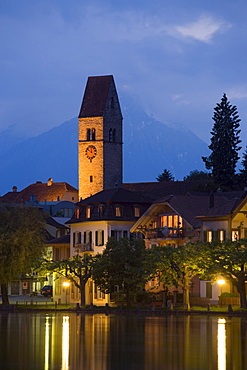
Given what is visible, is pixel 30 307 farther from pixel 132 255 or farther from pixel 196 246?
pixel 196 246

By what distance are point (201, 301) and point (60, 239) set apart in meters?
34.5

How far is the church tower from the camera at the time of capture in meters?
164

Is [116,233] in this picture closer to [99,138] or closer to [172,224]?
[172,224]

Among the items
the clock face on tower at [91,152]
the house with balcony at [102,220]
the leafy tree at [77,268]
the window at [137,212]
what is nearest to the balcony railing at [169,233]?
the leafy tree at [77,268]

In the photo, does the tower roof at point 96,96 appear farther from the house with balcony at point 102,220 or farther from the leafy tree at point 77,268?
the leafy tree at point 77,268

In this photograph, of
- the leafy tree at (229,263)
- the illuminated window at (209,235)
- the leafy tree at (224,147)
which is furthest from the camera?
the leafy tree at (224,147)

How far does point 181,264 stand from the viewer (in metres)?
82.4

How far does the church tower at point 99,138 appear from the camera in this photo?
164 metres

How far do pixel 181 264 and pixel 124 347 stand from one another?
136 ft

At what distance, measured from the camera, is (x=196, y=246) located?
8338 cm

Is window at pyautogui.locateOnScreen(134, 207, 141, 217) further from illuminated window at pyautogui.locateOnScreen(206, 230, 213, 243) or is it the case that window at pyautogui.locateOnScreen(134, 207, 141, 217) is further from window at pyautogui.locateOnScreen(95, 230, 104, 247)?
illuminated window at pyautogui.locateOnScreen(206, 230, 213, 243)

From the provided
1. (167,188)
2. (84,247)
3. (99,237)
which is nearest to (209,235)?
(99,237)

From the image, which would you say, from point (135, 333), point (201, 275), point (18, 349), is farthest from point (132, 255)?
point (18, 349)

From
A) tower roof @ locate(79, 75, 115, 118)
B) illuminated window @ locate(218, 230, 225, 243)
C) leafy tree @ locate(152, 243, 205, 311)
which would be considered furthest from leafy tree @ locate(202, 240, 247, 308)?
tower roof @ locate(79, 75, 115, 118)
